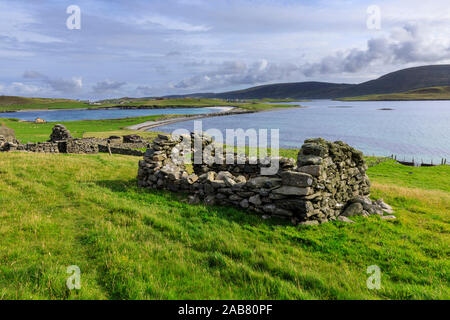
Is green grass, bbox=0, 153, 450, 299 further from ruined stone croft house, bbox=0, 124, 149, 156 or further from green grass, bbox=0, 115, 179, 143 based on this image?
green grass, bbox=0, 115, 179, 143

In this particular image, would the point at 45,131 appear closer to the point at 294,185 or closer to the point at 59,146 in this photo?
the point at 59,146

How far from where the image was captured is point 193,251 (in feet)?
23.9

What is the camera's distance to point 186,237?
8.10 metres

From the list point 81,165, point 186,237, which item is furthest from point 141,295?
point 81,165

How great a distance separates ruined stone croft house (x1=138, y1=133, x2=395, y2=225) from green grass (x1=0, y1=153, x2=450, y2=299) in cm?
69

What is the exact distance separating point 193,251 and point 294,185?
457 cm

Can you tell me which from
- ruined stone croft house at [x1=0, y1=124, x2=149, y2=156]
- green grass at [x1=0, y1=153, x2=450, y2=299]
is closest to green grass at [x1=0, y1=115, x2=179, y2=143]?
ruined stone croft house at [x1=0, y1=124, x2=149, y2=156]

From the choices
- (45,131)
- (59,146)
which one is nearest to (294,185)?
(59,146)

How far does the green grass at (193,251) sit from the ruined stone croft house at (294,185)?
688 mm

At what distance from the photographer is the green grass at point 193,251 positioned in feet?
18.6

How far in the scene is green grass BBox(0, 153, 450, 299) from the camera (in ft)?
18.6

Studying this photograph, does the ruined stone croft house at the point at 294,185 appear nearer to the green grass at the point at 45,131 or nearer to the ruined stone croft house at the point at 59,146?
the ruined stone croft house at the point at 59,146

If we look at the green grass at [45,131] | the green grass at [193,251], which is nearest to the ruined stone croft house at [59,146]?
the green grass at [45,131]
